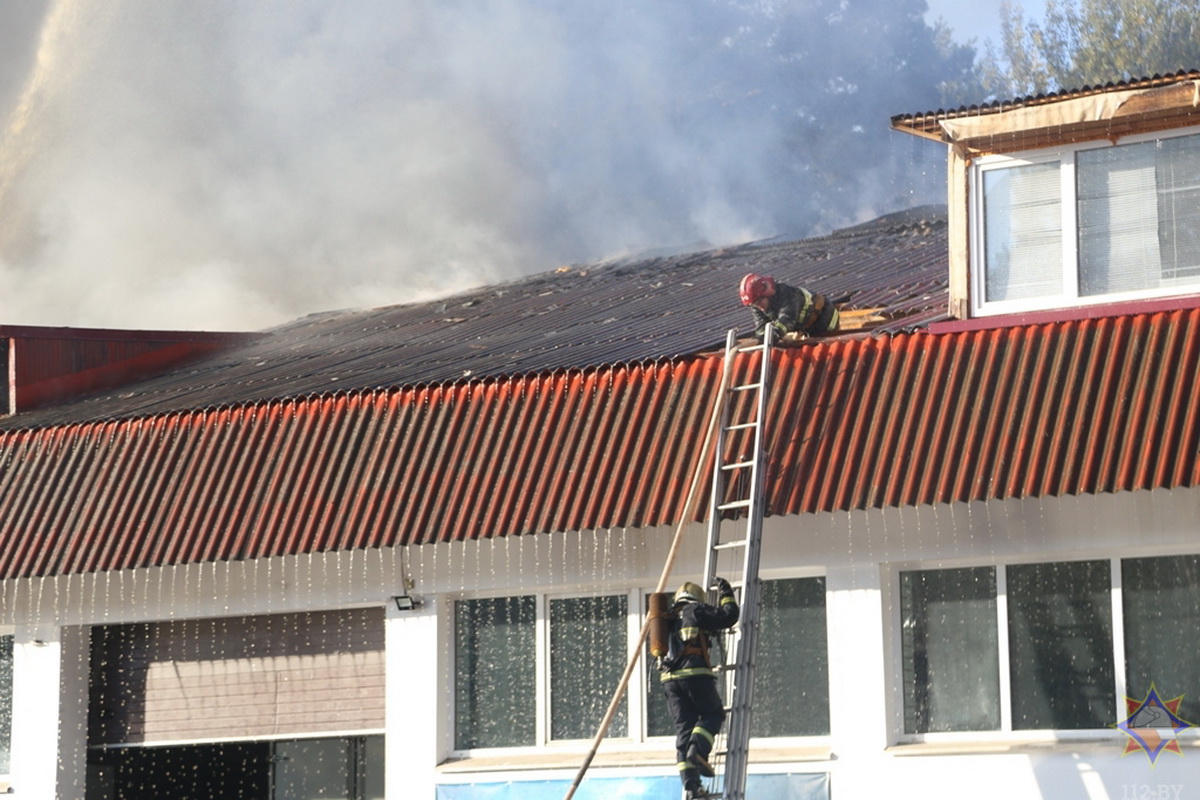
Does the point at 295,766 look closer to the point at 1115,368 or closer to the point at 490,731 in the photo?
the point at 490,731

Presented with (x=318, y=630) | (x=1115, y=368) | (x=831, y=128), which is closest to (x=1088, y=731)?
(x=1115, y=368)

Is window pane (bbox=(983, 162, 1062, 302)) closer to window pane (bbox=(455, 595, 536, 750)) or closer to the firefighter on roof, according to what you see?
the firefighter on roof

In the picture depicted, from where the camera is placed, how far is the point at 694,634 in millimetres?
12148

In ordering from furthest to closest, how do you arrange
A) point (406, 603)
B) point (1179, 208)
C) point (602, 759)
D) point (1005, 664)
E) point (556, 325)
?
1. point (556, 325)
2. point (406, 603)
3. point (602, 759)
4. point (1179, 208)
5. point (1005, 664)

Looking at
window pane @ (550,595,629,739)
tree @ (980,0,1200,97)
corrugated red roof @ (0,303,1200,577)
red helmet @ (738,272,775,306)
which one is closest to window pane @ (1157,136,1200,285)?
corrugated red roof @ (0,303,1200,577)

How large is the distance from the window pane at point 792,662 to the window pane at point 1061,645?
59.3 inches

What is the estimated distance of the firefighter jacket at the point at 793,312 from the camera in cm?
1391

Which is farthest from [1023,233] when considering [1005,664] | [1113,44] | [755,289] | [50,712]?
[1113,44]

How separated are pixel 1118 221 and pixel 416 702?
692 cm

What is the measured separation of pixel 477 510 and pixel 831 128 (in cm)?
4678

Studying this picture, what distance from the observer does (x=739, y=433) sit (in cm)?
1345

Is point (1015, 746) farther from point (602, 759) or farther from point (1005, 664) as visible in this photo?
point (602, 759)

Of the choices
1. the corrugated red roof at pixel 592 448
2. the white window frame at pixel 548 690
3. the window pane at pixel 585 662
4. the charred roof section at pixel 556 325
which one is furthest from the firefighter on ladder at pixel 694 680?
the charred roof section at pixel 556 325

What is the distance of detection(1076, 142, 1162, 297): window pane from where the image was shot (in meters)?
13.4
